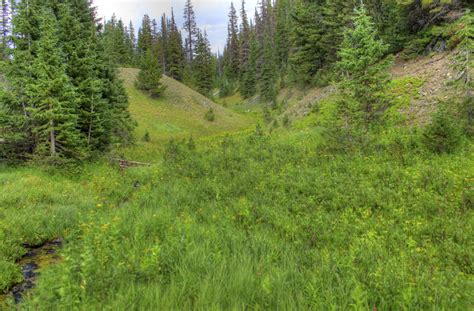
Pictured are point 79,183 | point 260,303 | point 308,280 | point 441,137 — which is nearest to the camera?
point 260,303

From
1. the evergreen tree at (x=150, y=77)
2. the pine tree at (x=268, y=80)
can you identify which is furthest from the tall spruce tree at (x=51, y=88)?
the pine tree at (x=268, y=80)

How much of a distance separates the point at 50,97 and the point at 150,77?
3152cm

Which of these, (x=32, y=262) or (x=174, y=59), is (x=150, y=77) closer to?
(x=174, y=59)

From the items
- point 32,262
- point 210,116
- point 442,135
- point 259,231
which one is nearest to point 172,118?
point 210,116

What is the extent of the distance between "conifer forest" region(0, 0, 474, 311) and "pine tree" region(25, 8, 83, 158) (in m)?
0.11

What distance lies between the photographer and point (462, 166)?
8.77 metres

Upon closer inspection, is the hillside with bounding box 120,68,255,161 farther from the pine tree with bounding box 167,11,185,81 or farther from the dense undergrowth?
the dense undergrowth

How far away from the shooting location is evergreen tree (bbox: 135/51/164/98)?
4209cm

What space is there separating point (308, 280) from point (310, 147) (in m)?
9.66

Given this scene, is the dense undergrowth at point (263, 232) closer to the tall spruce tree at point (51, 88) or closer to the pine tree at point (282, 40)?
the tall spruce tree at point (51, 88)

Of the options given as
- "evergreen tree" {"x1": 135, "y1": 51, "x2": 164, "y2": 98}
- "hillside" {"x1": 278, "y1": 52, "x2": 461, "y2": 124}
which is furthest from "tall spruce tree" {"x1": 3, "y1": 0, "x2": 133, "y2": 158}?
"evergreen tree" {"x1": 135, "y1": 51, "x2": 164, "y2": 98}

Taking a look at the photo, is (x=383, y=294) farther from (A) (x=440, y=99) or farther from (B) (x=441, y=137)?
(A) (x=440, y=99)

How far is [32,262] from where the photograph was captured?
6.55 metres

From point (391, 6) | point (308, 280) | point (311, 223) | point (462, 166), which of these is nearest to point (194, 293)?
point (308, 280)
